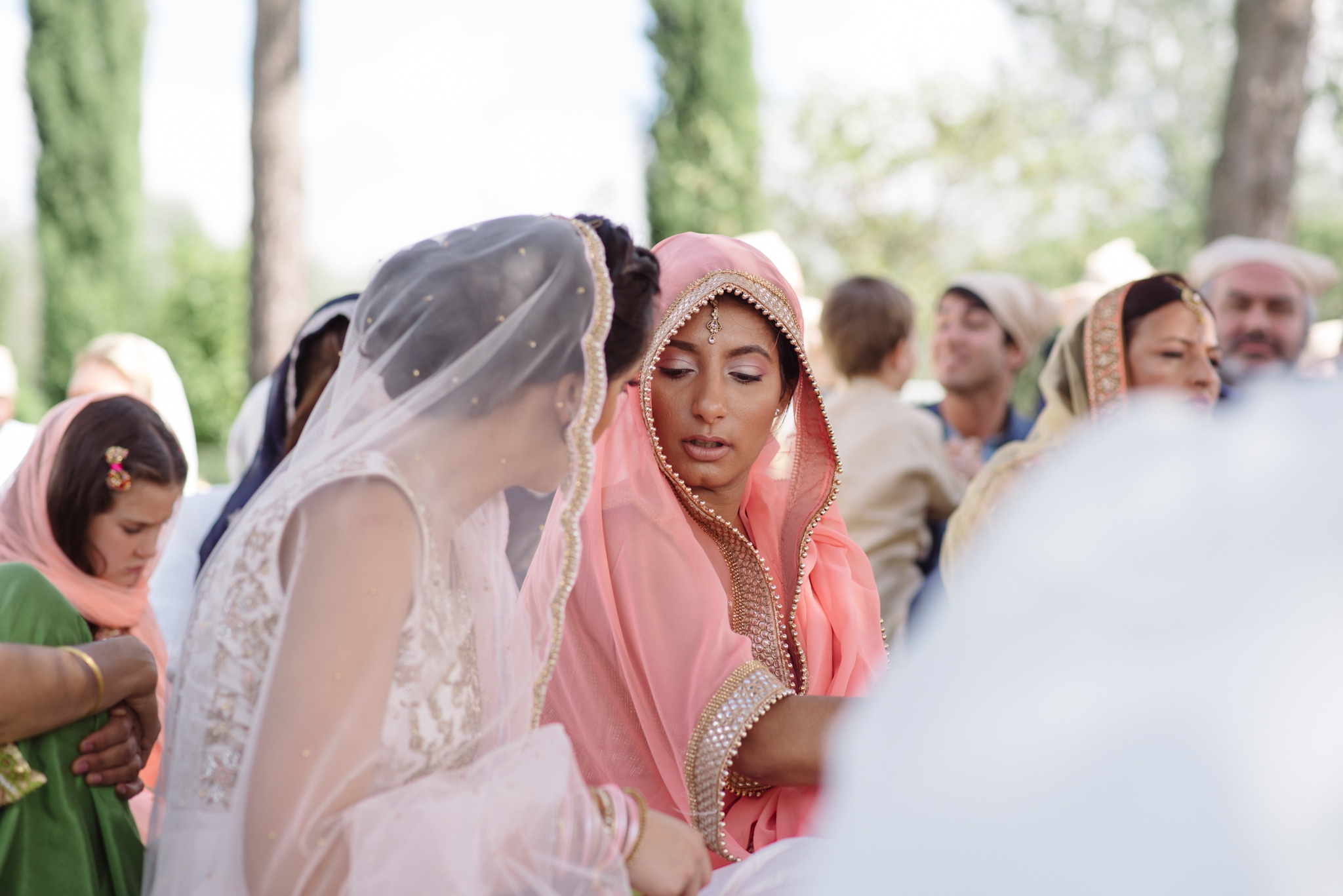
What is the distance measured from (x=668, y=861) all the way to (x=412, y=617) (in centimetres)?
47

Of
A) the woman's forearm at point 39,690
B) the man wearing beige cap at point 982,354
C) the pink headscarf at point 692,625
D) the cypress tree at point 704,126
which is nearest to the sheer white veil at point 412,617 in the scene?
the pink headscarf at point 692,625

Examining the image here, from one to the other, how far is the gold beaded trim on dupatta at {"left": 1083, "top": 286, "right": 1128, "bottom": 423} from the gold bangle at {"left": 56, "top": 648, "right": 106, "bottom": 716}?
2.68 metres

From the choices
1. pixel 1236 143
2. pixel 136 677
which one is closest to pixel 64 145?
pixel 1236 143

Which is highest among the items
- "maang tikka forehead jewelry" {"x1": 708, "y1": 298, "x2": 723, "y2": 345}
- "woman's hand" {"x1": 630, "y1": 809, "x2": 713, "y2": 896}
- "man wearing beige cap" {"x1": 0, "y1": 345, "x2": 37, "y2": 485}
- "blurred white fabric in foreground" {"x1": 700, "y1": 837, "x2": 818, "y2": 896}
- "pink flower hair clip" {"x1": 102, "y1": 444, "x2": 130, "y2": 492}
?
"maang tikka forehead jewelry" {"x1": 708, "y1": 298, "x2": 723, "y2": 345}

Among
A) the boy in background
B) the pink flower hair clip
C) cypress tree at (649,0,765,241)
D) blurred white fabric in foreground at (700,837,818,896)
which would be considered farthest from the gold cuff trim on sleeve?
cypress tree at (649,0,765,241)

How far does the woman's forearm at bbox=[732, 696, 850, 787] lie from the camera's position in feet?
6.39

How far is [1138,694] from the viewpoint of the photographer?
59 centimetres

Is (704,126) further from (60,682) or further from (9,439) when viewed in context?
(60,682)

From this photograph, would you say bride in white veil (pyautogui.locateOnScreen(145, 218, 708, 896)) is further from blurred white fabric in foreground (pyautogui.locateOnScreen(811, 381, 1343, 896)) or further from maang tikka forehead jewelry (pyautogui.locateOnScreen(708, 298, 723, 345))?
blurred white fabric in foreground (pyautogui.locateOnScreen(811, 381, 1343, 896))

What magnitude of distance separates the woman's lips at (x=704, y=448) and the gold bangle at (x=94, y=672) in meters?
1.10

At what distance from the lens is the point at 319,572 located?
1451 mm

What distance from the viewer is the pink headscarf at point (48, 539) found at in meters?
2.70

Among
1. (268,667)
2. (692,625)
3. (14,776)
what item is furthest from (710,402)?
(14,776)

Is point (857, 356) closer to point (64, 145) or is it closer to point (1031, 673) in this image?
point (1031, 673)
